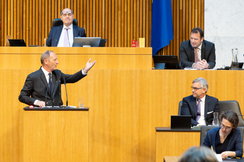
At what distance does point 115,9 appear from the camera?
7965 mm

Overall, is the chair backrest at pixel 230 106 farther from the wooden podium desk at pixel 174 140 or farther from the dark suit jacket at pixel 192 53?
the dark suit jacket at pixel 192 53

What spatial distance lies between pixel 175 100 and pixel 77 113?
5.68 feet

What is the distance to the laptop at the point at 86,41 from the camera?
5242 mm

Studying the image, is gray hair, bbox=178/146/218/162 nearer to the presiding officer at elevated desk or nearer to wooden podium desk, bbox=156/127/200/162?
the presiding officer at elevated desk

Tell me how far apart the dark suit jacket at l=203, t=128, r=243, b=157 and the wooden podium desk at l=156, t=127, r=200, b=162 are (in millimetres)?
654

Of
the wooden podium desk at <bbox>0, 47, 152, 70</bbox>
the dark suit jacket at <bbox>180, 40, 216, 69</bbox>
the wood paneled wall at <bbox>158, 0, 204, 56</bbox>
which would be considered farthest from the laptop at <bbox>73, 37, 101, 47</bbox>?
the wood paneled wall at <bbox>158, 0, 204, 56</bbox>

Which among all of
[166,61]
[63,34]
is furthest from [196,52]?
[63,34]

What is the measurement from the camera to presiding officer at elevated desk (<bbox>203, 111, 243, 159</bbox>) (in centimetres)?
327

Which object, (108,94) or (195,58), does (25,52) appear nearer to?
(108,94)

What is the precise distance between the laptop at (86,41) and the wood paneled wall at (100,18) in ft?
8.47

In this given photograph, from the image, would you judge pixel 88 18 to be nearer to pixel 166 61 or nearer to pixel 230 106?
pixel 166 61

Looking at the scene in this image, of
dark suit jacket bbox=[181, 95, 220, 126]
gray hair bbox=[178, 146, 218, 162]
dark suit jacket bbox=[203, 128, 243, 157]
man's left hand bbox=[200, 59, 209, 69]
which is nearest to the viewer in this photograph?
gray hair bbox=[178, 146, 218, 162]

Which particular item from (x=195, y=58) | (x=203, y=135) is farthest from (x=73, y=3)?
(x=203, y=135)

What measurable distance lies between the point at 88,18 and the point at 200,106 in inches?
162
